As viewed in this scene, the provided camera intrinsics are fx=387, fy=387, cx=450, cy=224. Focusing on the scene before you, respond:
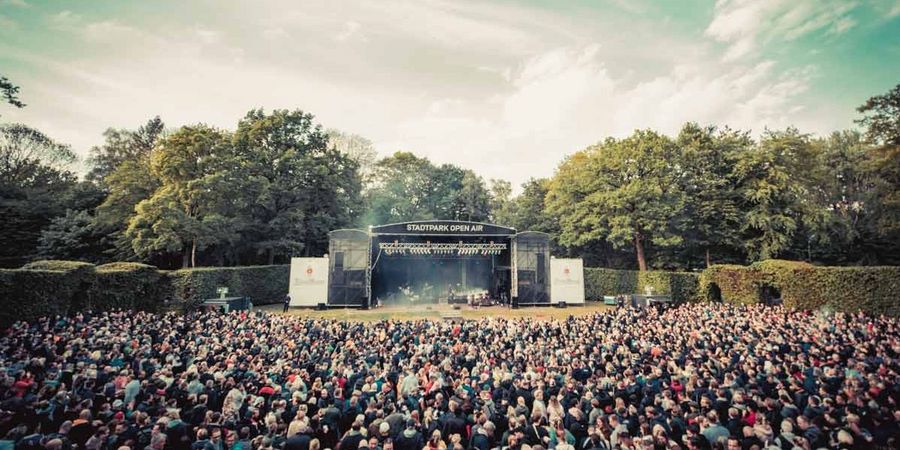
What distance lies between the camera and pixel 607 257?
3775 cm

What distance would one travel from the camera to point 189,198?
2688 centimetres

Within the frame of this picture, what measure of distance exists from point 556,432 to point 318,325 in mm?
10976

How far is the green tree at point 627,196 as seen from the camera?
3008cm

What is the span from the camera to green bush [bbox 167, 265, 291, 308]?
73.3 feet

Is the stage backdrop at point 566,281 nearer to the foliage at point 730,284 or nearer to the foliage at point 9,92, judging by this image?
the foliage at point 730,284

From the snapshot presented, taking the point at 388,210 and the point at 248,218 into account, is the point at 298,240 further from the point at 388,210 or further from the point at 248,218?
the point at 388,210

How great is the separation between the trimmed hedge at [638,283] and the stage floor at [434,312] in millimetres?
4627

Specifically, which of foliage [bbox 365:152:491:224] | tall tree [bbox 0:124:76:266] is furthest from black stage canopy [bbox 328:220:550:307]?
tall tree [bbox 0:124:76:266]

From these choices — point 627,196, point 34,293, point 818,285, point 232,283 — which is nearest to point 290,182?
point 232,283

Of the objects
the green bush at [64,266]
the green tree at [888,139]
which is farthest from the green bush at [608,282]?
the green bush at [64,266]

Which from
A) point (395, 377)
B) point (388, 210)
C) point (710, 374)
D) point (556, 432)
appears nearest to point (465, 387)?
point (395, 377)

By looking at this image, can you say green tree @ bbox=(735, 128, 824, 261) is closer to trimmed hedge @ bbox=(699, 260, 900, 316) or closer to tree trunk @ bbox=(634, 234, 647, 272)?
trimmed hedge @ bbox=(699, 260, 900, 316)

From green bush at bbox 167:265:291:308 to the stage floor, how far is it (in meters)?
1.49

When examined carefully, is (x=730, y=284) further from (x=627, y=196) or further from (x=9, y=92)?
(x=9, y=92)
